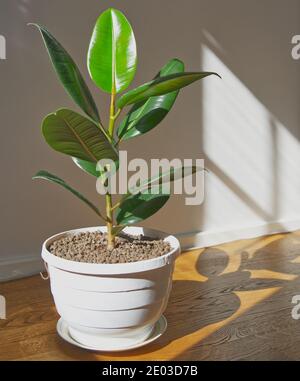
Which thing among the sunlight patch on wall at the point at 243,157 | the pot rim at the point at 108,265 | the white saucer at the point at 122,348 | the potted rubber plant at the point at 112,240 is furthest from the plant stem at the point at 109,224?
the sunlight patch on wall at the point at 243,157

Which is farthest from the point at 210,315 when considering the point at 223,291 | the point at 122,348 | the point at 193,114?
the point at 193,114

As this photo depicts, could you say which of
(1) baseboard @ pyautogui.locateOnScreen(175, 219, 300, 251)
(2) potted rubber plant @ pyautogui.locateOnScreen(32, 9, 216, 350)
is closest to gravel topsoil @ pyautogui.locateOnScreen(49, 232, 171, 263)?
(2) potted rubber plant @ pyautogui.locateOnScreen(32, 9, 216, 350)

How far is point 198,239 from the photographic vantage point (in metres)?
2.20

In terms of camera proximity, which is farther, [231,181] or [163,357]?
[231,181]

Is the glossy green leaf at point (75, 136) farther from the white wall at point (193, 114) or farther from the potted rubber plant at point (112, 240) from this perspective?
the white wall at point (193, 114)

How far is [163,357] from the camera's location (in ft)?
4.27

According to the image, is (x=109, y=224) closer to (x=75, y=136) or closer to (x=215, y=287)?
(x=75, y=136)

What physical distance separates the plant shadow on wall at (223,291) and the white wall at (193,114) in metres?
0.19

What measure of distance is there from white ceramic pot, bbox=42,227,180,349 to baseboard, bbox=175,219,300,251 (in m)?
0.85

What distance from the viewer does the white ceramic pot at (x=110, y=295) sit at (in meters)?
1.21

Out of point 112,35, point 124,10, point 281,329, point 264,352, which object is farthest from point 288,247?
point 112,35

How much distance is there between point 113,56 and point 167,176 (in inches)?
13.0

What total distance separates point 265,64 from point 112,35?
1.19m

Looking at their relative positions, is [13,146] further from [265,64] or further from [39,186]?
[265,64]
